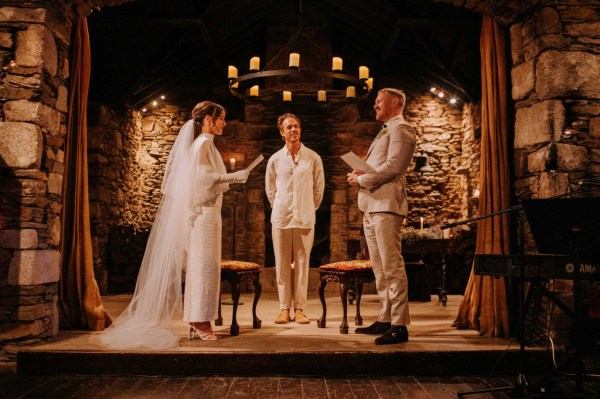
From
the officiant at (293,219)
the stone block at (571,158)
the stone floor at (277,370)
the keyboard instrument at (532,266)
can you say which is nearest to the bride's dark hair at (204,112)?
the officiant at (293,219)

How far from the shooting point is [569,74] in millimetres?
3574

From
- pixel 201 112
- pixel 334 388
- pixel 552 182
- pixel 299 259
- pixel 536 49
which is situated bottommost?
pixel 334 388

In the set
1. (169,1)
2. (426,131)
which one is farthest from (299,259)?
(426,131)

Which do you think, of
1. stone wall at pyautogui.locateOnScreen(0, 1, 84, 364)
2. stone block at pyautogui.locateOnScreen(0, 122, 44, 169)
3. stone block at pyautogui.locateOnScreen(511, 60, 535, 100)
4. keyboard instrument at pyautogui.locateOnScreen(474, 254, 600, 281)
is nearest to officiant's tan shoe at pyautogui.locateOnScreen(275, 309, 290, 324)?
stone wall at pyautogui.locateOnScreen(0, 1, 84, 364)

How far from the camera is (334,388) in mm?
2768

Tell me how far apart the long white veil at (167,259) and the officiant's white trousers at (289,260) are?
0.93 metres

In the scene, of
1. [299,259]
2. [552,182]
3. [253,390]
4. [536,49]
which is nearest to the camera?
[253,390]

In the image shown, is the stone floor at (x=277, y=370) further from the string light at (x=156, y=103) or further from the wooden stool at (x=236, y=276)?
the string light at (x=156, y=103)

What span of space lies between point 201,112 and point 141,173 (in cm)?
704

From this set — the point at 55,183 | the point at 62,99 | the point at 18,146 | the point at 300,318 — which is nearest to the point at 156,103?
the point at 62,99

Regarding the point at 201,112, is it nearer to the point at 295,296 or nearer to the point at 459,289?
the point at 295,296

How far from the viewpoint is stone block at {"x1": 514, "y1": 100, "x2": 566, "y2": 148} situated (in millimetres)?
3533

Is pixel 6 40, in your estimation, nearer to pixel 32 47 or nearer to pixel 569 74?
pixel 32 47

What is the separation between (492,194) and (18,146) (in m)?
3.73
